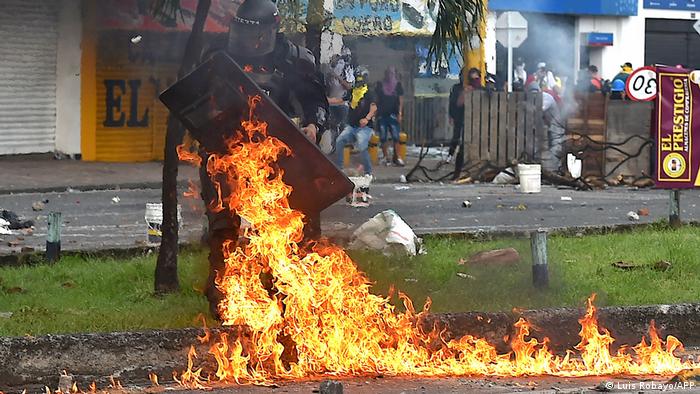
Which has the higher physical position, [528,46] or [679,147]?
[528,46]

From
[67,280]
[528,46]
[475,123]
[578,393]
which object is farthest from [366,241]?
[528,46]

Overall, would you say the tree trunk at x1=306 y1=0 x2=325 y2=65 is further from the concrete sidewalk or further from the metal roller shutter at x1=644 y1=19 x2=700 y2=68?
the metal roller shutter at x1=644 y1=19 x2=700 y2=68

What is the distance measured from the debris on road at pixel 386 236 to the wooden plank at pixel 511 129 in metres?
9.76

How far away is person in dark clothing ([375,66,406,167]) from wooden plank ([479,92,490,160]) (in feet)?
11.0

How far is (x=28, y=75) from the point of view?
2058cm

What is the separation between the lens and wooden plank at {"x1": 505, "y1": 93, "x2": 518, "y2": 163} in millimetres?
19781

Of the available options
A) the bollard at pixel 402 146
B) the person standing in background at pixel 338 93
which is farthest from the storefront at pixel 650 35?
the person standing in background at pixel 338 93

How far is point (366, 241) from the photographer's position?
9859mm

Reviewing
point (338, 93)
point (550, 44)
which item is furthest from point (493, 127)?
point (550, 44)

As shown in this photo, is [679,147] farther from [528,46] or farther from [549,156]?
[528,46]

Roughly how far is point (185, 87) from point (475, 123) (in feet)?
43.2

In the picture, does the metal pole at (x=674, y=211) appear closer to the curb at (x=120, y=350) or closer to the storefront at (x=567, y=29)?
the curb at (x=120, y=350)

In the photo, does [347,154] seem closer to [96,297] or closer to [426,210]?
[426,210]

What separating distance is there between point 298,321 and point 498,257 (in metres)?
3.49
